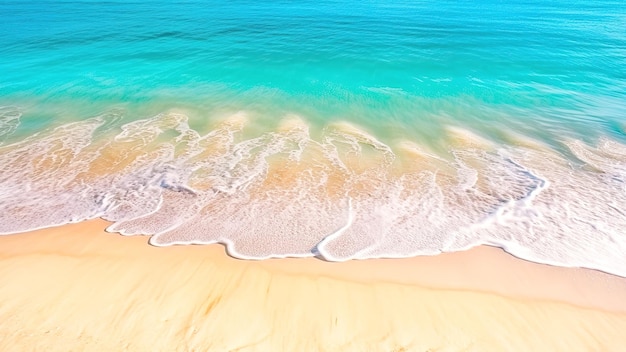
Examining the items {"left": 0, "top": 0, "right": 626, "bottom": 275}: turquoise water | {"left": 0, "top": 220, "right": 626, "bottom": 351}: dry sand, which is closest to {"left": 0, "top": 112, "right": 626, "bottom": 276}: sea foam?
{"left": 0, "top": 0, "right": 626, "bottom": 275}: turquoise water

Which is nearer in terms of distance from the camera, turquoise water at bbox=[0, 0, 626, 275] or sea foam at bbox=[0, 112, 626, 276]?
sea foam at bbox=[0, 112, 626, 276]

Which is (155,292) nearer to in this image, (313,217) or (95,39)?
(313,217)

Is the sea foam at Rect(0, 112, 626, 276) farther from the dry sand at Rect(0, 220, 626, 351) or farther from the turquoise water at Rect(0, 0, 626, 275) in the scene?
the dry sand at Rect(0, 220, 626, 351)

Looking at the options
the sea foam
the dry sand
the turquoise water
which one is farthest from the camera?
the turquoise water

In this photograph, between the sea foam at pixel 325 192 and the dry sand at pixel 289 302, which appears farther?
the sea foam at pixel 325 192

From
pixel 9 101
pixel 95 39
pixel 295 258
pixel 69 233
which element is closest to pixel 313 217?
pixel 295 258

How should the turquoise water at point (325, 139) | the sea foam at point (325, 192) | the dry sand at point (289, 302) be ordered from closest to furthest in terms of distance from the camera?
the dry sand at point (289, 302)
the sea foam at point (325, 192)
the turquoise water at point (325, 139)

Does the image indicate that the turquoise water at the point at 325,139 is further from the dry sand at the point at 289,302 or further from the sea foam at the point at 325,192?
the dry sand at the point at 289,302

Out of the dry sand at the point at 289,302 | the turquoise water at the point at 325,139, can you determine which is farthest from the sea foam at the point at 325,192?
the dry sand at the point at 289,302
